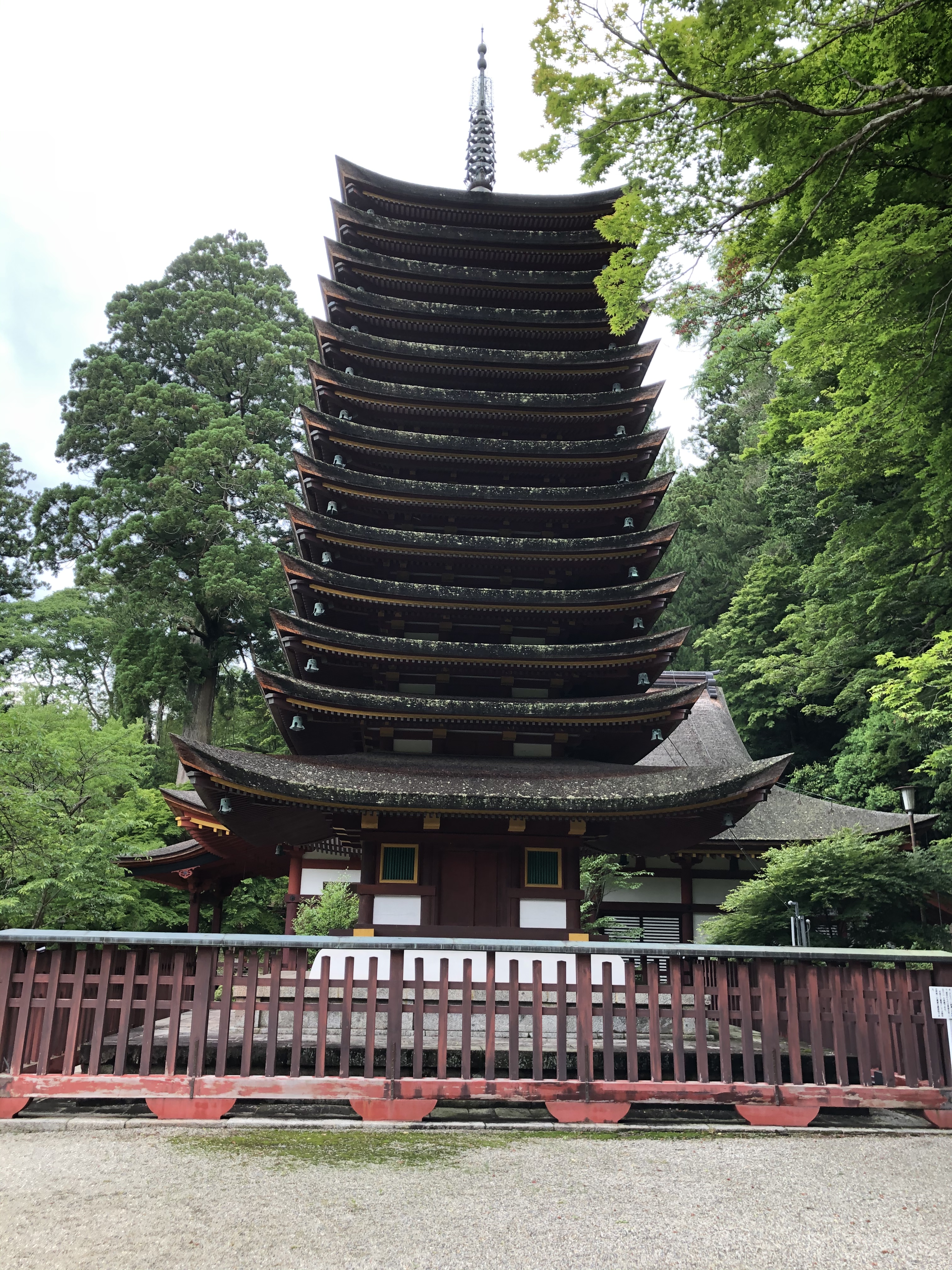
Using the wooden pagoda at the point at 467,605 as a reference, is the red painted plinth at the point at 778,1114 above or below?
below

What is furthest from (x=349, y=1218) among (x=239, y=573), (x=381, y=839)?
(x=239, y=573)

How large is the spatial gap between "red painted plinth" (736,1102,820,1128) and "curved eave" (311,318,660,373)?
37.3 ft

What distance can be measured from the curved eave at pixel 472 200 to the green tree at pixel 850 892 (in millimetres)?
11901

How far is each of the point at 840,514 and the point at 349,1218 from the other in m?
20.7

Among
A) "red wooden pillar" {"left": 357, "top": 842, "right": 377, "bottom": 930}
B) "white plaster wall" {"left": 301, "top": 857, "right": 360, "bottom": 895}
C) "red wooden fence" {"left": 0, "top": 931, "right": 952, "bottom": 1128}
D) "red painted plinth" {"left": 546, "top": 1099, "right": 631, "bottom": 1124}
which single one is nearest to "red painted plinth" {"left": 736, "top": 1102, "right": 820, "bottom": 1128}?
"red wooden fence" {"left": 0, "top": 931, "right": 952, "bottom": 1128}

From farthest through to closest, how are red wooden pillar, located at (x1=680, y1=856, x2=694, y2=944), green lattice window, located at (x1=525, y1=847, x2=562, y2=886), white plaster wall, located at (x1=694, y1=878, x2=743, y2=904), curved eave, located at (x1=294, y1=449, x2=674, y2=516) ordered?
white plaster wall, located at (x1=694, y1=878, x2=743, y2=904)
red wooden pillar, located at (x1=680, y1=856, x2=694, y2=944)
curved eave, located at (x1=294, y1=449, x2=674, y2=516)
green lattice window, located at (x1=525, y1=847, x2=562, y2=886)

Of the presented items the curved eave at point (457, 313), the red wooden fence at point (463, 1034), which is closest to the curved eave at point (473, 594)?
the curved eave at point (457, 313)

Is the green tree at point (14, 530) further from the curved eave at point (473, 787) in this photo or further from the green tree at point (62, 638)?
the curved eave at point (473, 787)

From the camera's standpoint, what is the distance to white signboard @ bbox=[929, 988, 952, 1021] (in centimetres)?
670

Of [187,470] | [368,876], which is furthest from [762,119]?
[187,470]

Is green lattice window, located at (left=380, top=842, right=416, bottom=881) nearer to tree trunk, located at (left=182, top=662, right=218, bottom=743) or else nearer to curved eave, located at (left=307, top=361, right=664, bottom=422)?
curved eave, located at (left=307, top=361, right=664, bottom=422)

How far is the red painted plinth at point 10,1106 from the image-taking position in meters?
6.34

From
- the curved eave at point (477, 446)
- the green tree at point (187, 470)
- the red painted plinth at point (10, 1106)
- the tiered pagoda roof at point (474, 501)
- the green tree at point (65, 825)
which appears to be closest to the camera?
the red painted plinth at point (10, 1106)

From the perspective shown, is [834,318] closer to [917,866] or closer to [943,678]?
[943,678]
